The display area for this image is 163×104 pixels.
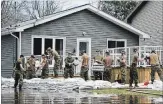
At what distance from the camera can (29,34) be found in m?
26.9

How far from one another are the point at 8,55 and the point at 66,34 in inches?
153

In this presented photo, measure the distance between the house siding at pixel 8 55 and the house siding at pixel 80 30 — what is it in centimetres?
126

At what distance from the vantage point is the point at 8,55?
2812 centimetres

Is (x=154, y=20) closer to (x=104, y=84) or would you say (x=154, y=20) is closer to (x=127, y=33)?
(x=127, y=33)

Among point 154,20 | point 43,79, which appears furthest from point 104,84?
point 154,20

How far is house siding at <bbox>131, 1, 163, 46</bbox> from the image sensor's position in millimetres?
32531

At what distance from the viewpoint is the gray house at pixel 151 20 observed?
107 ft

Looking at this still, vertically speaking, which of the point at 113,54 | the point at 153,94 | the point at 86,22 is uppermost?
the point at 86,22

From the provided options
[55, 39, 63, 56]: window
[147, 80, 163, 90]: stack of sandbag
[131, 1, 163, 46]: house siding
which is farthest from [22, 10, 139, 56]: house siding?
[147, 80, 163, 90]: stack of sandbag

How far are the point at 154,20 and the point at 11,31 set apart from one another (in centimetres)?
1220

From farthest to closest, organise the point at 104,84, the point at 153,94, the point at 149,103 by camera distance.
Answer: the point at 104,84
the point at 153,94
the point at 149,103

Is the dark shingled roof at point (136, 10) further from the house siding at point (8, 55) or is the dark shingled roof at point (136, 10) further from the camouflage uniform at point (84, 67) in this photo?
the camouflage uniform at point (84, 67)

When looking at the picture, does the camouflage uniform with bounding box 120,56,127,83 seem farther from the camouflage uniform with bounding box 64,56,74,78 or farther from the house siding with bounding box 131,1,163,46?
the house siding with bounding box 131,1,163,46

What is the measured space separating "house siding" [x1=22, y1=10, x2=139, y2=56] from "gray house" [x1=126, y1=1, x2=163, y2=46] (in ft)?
9.89
